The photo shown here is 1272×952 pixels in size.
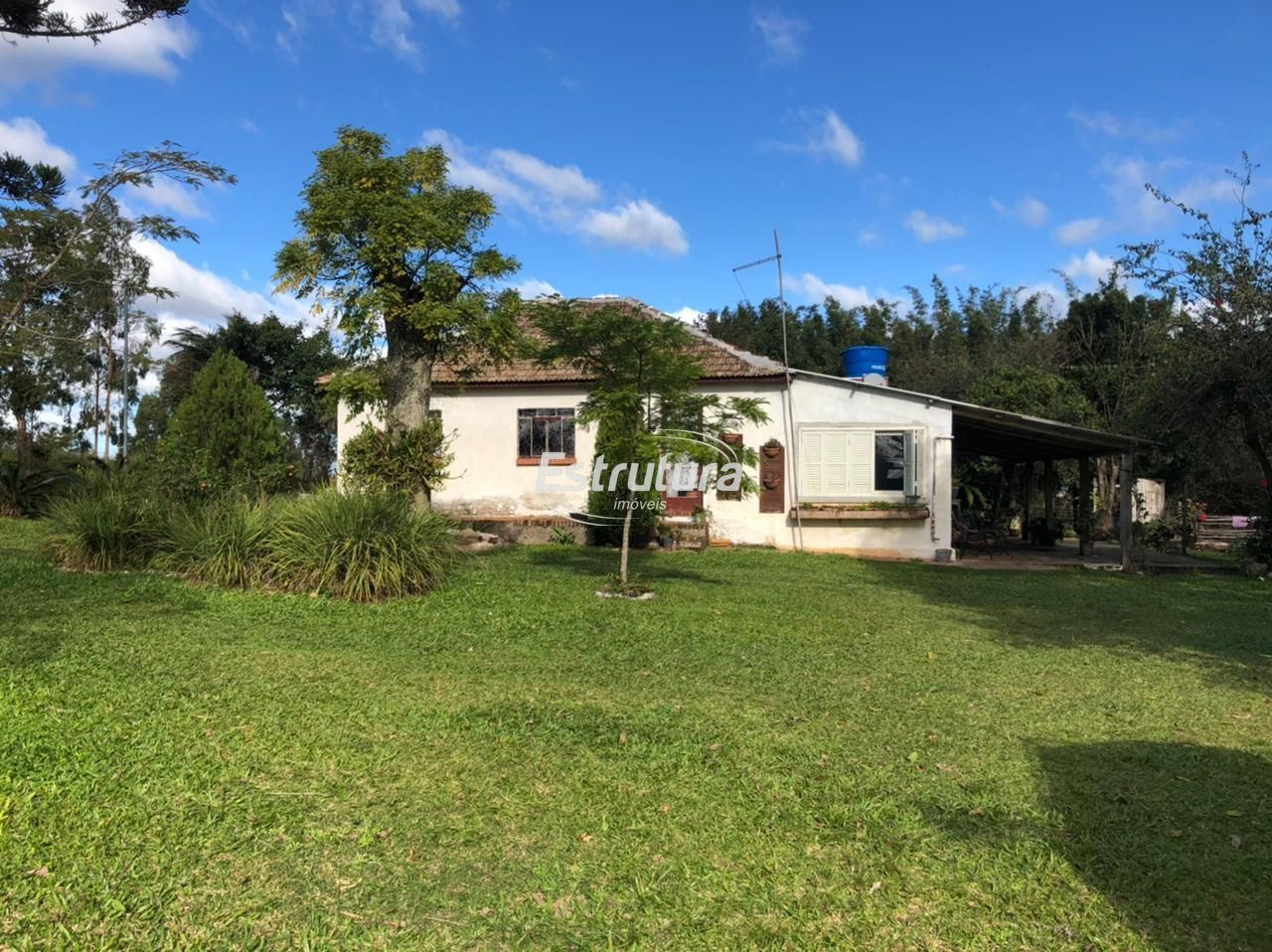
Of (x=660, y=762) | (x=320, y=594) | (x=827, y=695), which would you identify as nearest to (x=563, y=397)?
(x=320, y=594)

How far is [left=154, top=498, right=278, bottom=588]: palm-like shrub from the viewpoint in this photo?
28.7ft

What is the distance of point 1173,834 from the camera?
3.56 m

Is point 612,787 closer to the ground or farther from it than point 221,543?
closer to the ground

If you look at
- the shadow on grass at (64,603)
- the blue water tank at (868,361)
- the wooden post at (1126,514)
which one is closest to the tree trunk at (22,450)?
the shadow on grass at (64,603)

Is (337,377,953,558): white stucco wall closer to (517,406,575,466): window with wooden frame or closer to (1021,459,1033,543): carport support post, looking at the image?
(517,406,575,466): window with wooden frame

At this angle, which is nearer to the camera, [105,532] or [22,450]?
[105,532]

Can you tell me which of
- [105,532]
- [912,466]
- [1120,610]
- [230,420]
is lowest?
[1120,610]

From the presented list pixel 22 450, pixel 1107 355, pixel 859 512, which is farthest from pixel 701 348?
pixel 1107 355

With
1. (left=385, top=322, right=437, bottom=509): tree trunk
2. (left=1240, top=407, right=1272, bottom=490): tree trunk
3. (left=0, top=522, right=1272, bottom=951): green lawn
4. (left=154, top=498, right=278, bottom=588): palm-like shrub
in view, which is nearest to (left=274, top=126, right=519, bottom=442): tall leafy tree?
(left=385, top=322, right=437, bottom=509): tree trunk

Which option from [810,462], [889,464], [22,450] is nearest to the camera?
[889,464]

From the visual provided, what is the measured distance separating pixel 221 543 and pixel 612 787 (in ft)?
21.9

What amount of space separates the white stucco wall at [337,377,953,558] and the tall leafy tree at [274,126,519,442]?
2.88 metres

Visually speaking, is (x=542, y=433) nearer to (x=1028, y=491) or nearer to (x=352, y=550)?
(x=352, y=550)

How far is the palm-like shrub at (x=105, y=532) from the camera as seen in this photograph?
30.7ft
